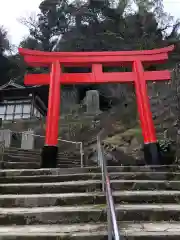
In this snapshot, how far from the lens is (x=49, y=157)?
6871 mm

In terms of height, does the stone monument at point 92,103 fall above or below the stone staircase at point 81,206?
above

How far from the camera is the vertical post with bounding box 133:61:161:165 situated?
6.94 meters

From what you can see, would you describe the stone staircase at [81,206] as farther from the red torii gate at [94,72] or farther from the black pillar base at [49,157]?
the red torii gate at [94,72]

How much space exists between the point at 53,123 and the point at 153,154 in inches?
116

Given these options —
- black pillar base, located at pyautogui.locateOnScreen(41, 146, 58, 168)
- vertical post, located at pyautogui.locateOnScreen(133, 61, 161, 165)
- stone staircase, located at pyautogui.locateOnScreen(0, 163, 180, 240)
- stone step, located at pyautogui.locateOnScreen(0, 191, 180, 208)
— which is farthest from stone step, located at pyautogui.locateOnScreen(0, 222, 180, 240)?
vertical post, located at pyautogui.locateOnScreen(133, 61, 161, 165)

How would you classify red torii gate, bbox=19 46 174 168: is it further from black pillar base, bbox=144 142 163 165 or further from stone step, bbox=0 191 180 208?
stone step, bbox=0 191 180 208

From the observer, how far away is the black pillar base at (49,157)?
6777 mm

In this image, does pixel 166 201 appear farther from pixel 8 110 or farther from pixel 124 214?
pixel 8 110

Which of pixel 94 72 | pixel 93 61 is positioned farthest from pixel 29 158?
pixel 93 61

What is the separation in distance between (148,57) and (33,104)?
1512 cm

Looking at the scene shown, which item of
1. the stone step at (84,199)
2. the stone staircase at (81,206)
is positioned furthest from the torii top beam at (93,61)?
the stone step at (84,199)

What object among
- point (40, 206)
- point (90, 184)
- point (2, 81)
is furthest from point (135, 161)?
point (2, 81)

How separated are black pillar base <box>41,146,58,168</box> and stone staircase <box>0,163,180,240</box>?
1.45 m

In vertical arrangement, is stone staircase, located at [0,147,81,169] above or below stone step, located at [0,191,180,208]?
above
